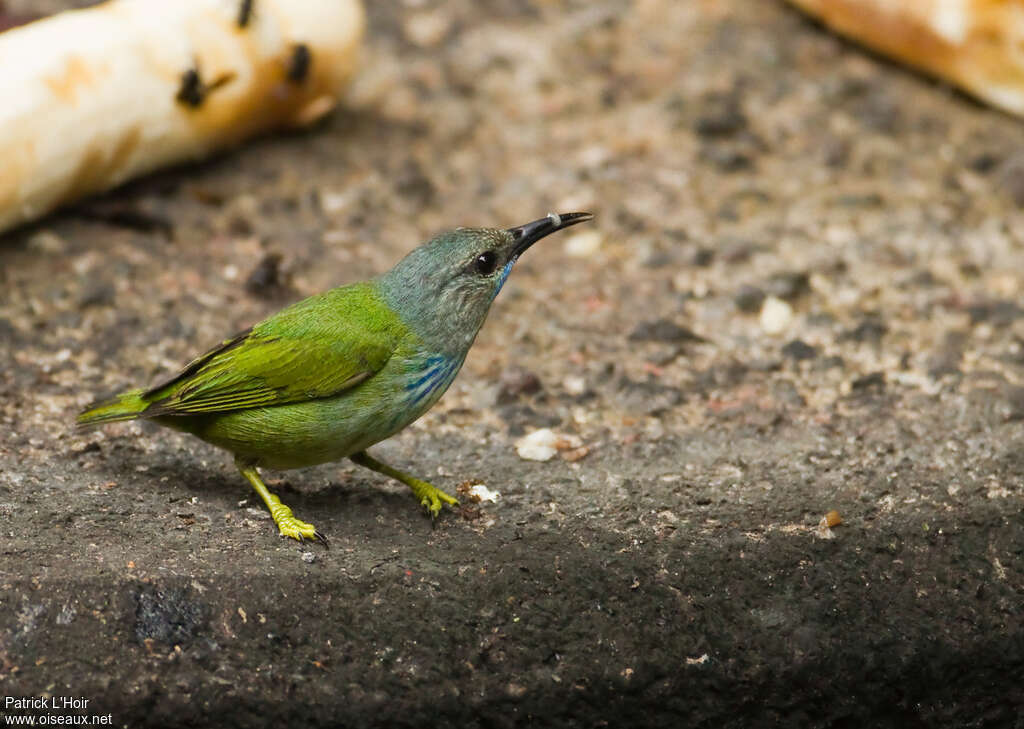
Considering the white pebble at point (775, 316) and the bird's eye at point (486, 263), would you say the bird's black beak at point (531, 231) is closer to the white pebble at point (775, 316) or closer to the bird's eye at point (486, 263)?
the bird's eye at point (486, 263)

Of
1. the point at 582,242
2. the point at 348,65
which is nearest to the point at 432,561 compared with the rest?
the point at 582,242

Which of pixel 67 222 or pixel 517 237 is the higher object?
pixel 517 237

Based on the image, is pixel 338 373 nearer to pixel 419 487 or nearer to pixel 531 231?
pixel 419 487

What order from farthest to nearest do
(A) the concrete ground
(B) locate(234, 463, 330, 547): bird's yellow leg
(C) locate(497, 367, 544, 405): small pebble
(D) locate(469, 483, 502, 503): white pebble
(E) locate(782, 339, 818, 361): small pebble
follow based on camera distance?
1. (E) locate(782, 339, 818, 361): small pebble
2. (C) locate(497, 367, 544, 405): small pebble
3. (D) locate(469, 483, 502, 503): white pebble
4. (B) locate(234, 463, 330, 547): bird's yellow leg
5. (A) the concrete ground

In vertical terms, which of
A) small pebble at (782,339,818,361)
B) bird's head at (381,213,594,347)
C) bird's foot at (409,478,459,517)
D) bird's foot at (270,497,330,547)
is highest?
bird's head at (381,213,594,347)

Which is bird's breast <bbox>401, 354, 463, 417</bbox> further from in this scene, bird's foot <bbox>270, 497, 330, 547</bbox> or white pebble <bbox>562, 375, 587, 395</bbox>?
white pebble <bbox>562, 375, 587, 395</bbox>

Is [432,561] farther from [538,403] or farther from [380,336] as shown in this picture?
[538,403]

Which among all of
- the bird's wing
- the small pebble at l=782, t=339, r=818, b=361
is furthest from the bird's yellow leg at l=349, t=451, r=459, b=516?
the small pebble at l=782, t=339, r=818, b=361

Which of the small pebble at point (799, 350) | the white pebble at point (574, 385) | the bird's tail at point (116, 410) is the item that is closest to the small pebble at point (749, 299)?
the small pebble at point (799, 350)
